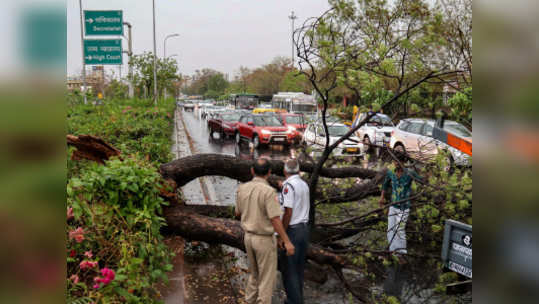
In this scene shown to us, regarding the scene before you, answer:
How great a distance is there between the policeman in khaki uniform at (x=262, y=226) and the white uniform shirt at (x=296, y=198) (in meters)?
0.24

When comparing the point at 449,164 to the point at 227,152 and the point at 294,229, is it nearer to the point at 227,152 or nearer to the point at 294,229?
the point at 294,229

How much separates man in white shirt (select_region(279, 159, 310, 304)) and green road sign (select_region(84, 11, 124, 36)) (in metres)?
14.2

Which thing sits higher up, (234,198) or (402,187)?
(402,187)

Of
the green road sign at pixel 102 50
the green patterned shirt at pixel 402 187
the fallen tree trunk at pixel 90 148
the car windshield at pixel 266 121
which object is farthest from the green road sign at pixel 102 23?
the green patterned shirt at pixel 402 187

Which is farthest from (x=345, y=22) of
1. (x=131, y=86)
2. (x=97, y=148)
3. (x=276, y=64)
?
(x=276, y=64)

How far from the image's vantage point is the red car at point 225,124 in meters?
24.6

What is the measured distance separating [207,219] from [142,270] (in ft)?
6.80

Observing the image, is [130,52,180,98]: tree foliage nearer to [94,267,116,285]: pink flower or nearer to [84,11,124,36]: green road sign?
[84,11,124,36]: green road sign

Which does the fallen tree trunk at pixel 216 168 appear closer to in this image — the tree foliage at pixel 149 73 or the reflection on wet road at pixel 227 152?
the reflection on wet road at pixel 227 152

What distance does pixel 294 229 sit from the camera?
4.72 m

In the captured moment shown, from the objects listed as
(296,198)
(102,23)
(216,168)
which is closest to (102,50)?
(102,23)

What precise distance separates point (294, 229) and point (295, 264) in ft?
1.25

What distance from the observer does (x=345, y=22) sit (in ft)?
18.3
